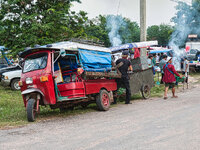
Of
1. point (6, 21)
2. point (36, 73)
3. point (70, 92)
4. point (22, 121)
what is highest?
point (6, 21)

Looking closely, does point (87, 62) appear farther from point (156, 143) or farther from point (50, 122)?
point (156, 143)

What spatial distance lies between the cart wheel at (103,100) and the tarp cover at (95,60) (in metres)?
0.89

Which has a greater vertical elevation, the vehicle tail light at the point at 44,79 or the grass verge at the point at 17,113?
the vehicle tail light at the point at 44,79

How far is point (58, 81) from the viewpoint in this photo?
867cm

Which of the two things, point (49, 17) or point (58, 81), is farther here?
point (49, 17)

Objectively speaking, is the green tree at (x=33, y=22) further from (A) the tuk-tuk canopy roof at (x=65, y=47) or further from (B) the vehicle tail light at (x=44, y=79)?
(B) the vehicle tail light at (x=44, y=79)

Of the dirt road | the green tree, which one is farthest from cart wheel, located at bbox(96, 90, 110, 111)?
the green tree

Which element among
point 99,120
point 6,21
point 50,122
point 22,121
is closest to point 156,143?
point 99,120

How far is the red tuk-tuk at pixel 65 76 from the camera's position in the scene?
7.89 m

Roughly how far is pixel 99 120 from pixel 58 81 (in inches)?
80.0

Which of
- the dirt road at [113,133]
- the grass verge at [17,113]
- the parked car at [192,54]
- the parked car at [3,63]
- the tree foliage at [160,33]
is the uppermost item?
the tree foliage at [160,33]

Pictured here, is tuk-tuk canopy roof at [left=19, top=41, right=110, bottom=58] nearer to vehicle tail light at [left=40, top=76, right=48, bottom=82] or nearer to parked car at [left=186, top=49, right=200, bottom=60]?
vehicle tail light at [left=40, top=76, right=48, bottom=82]

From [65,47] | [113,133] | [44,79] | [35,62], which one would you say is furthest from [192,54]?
[113,133]

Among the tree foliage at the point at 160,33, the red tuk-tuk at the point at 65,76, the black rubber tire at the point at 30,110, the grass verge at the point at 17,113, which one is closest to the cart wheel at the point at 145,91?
the grass verge at the point at 17,113
